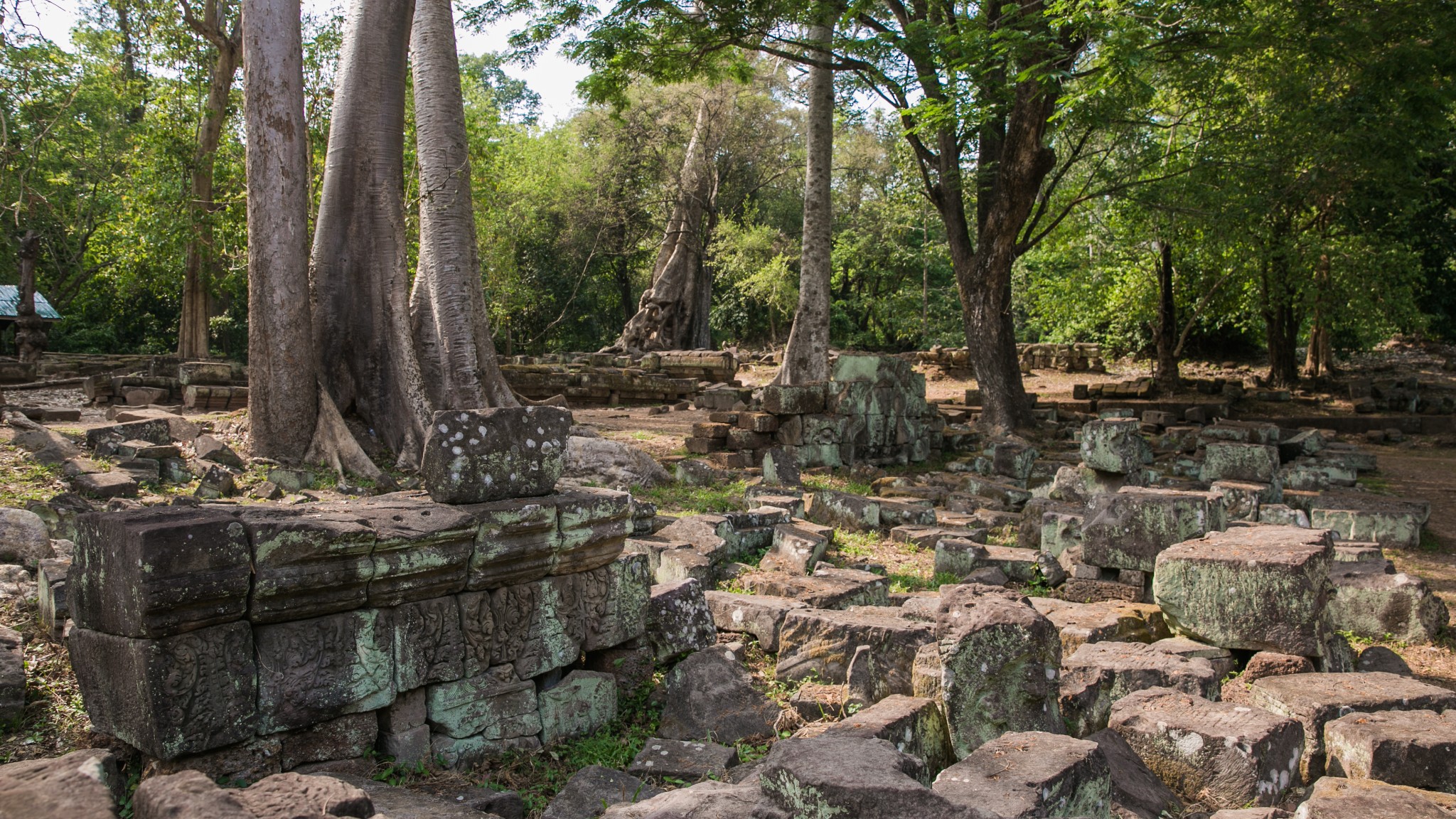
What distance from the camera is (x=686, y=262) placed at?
28.7m

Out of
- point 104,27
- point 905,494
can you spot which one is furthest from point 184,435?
point 104,27

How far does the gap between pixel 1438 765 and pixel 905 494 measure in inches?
254

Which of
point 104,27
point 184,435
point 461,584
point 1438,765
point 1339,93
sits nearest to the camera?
point 1438,765

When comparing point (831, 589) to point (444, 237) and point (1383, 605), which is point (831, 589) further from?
point (444, 237)

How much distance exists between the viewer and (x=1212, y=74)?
13.1 meters

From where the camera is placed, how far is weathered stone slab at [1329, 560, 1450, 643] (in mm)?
5488

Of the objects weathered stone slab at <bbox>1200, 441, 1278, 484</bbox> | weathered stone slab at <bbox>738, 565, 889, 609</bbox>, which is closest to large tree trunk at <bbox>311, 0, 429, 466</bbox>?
weathered stone slab at <bbox>738, 565, 889, 609</bbox>

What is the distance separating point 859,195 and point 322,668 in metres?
31.3

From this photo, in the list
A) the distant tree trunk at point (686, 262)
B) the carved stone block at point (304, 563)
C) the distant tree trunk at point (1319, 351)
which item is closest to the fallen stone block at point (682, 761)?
the carved stone block at point (304, 563)

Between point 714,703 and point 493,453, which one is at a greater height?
point 493,453

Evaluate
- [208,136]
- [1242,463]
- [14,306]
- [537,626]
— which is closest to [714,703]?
[537,626]

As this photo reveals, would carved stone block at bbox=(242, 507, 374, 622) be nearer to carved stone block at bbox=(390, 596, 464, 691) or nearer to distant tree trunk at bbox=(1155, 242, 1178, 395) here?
carved stone block at bbox=(390, 596, 464, 691)

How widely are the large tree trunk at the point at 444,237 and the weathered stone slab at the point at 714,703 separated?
231 inches

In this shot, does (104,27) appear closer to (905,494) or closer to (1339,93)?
(905,494)
